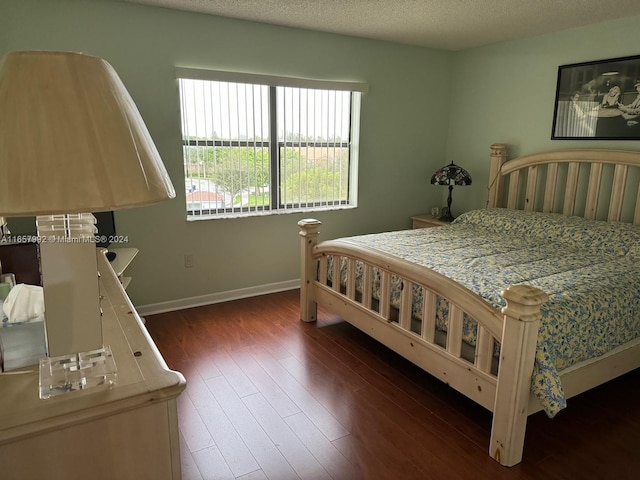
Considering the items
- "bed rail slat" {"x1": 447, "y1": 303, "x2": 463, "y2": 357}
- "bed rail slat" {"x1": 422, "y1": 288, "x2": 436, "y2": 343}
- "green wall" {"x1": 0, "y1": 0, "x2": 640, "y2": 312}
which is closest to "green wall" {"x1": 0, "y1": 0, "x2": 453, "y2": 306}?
"green wall" {"x1": 0, "y1": 0, "x2": 640, "y2": 312}

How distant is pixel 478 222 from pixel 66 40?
3.48 meters

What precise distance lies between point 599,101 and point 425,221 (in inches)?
69.6

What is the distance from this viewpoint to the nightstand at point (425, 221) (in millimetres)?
4336

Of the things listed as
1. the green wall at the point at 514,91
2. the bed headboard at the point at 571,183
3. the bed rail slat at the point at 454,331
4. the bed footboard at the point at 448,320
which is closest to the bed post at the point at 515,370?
the bed footboard at the point at 448,320

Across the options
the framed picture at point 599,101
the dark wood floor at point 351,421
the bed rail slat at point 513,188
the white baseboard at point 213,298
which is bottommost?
the dark wood floor at point 351,421

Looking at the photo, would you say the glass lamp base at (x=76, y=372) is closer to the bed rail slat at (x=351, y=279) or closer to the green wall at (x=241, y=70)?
the bed rail slat at (x=351, y=279)

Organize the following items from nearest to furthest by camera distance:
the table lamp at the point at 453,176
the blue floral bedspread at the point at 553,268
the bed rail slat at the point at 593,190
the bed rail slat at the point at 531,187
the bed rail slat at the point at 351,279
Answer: the blue floral bedspread at the point at 553,268 < the bed rail slat at the point at 351,279 < the bed rail slat at the point at 593,190 < the bed rail slat at the point at 531,187 < the table lamp at the point at 453,176

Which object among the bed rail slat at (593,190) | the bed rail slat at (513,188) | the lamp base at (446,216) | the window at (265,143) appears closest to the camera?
the bed rail slat at (593,190)

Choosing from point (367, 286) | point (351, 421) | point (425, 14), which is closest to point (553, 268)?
point (367, 286)

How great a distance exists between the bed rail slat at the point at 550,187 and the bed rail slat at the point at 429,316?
6.91ft

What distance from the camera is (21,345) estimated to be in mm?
1091

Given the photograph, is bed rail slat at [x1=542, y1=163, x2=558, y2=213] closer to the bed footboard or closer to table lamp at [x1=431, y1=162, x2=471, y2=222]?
table lamp at [x1=431, y1=162, x2=471, y2=222]

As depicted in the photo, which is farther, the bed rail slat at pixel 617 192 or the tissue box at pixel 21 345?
the bed rail slat at pixel 617 192

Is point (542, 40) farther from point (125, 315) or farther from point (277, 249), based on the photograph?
point (125, 315)
